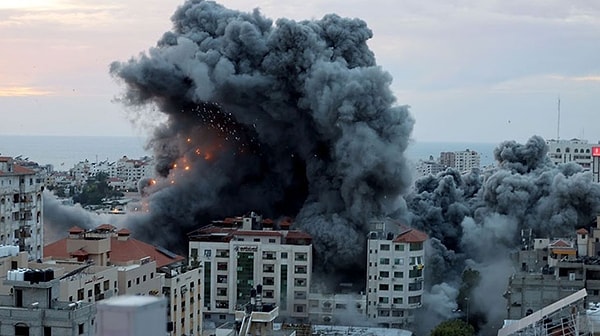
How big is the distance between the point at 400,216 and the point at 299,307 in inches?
430

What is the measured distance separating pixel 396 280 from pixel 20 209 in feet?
53.4

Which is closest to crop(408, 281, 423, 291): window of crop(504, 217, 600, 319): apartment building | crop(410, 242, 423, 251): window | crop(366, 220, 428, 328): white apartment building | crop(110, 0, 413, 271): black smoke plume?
crop(366, 220, 428, 328): white apartment building

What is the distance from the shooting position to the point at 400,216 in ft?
166

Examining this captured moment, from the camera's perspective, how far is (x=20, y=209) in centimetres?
3684

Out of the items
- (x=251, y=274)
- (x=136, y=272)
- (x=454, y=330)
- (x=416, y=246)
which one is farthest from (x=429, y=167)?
(x=136, y=272)

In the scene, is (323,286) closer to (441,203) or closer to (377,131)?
(377,131)

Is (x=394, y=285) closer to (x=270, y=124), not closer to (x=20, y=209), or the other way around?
(x=270, y=124)

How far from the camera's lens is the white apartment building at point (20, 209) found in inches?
1405

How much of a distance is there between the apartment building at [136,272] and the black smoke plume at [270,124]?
15181 millimetres

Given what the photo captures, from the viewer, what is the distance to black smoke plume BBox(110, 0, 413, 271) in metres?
49.0

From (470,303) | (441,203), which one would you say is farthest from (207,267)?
(441,203)

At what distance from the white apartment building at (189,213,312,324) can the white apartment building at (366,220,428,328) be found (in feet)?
9.82

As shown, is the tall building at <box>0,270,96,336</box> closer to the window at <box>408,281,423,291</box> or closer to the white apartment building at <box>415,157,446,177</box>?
the window at <box>408,281,423,291</box>

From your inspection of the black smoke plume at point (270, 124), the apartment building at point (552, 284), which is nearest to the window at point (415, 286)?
the black smoke plume at point (270, 124)
